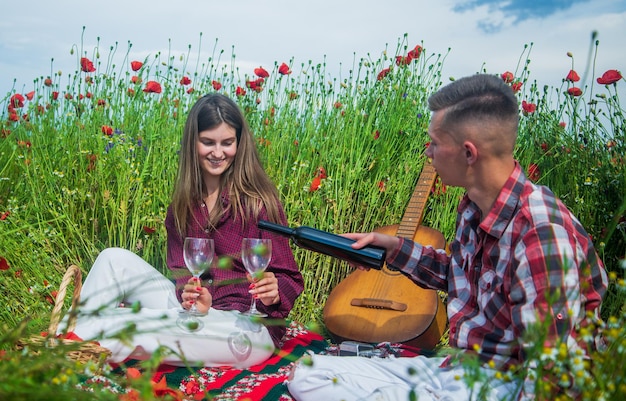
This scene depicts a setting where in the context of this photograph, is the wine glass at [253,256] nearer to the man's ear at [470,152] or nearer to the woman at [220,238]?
the woman at [220,238]

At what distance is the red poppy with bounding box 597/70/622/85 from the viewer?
14.1 feet

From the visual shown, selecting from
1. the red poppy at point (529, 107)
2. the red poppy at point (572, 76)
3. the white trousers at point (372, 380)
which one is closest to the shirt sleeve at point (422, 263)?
the white trousers at point (372, 380)

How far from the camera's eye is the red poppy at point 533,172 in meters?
4.61

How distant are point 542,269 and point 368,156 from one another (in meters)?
3.08

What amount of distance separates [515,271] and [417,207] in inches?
79.5

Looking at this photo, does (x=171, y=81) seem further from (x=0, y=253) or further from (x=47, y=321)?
(x=47, y=321)

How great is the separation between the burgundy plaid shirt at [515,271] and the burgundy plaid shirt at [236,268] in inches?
40.8

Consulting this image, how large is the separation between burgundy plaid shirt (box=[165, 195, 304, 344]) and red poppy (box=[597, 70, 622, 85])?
7.25 ft

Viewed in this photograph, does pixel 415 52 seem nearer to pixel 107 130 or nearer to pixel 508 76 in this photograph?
pixel 508 76

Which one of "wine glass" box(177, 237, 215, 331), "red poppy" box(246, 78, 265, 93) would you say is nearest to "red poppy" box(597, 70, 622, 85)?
"red poppy" box(246, 78, 265, 93)

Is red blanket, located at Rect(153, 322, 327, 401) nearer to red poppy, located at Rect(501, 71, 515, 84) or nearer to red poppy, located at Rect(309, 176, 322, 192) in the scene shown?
red poppy, located at Rect(309, 176, 322, 192)

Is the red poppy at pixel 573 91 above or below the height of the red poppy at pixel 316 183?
above

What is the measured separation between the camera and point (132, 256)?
11.6 ft

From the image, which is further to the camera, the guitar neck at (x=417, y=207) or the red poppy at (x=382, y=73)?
the red poppy at (x=382, y=73)
